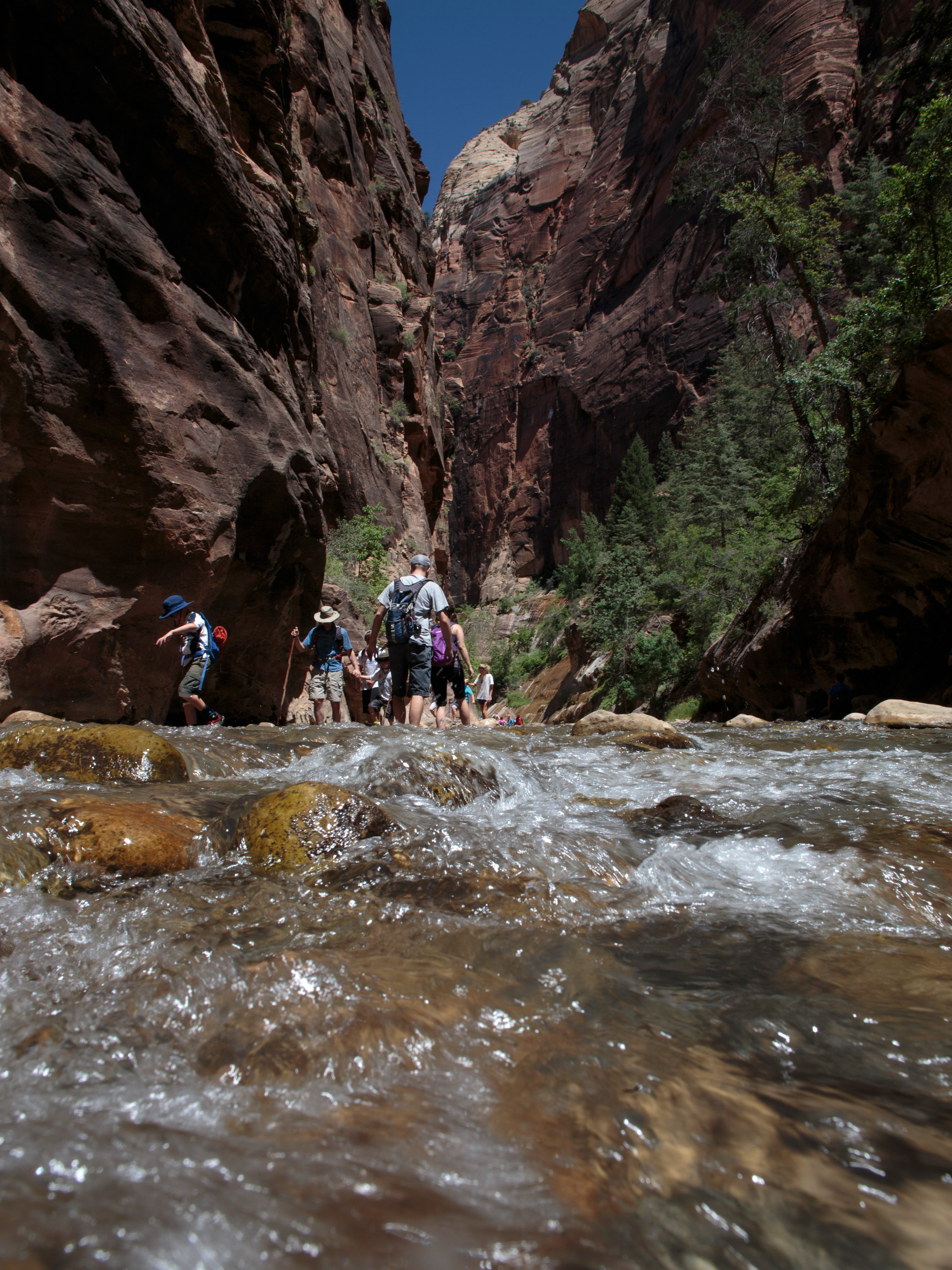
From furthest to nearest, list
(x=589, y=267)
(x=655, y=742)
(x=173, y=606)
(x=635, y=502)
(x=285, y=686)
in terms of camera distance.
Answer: (x=589, y=267)
(x=635, y=502)
(x=285, y=686)
(x=173, y=606)
(x=655, y=742)

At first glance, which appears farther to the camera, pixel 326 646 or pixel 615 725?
pixel 326 646

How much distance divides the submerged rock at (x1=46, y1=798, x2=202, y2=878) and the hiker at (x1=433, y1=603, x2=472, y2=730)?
4.49m

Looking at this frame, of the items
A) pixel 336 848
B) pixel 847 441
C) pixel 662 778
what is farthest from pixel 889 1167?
pixel 847 441

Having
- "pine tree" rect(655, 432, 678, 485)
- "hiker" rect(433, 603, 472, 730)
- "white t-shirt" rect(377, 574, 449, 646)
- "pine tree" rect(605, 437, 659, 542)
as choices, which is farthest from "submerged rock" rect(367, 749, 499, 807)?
"pine tree" rect(655, 432, 678, 485)

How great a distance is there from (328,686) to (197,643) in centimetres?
250

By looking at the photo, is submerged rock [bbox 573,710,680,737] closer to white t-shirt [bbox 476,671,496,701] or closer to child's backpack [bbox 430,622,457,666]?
child's backpack [bbox 430,622,457,666]

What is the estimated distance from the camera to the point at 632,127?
50.2m

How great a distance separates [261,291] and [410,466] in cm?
1451

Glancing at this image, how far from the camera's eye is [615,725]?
8.37 meters

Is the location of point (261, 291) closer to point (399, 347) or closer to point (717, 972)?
point (717, 972)

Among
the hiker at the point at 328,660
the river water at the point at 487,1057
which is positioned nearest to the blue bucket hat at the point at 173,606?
the hiker at the point at 328,660

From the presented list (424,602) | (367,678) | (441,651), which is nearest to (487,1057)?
(424,602)

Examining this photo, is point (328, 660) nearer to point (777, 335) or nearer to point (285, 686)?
point (285, 686)

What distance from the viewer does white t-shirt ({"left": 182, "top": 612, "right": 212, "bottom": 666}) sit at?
742 centimetres
